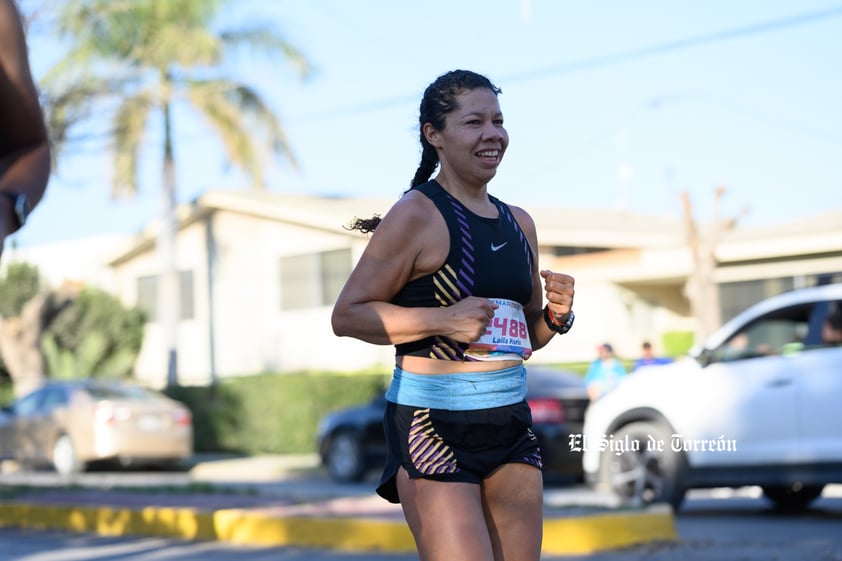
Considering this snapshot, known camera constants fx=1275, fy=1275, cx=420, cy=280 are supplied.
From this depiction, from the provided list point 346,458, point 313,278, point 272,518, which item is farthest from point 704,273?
point 272,518

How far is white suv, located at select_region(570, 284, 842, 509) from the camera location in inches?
392

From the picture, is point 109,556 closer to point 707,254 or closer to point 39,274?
point 707,254

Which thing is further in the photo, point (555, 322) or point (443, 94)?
point (555, 322)

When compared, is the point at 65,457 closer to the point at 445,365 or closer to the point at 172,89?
the point at 172,89

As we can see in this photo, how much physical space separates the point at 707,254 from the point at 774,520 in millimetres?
13997

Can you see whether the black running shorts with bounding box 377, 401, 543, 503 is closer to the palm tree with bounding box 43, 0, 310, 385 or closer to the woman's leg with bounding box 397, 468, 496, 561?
the woman's leg with bounding box 397, 468, 496, 561

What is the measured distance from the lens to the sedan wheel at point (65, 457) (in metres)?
19.8

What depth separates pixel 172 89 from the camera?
2784cm

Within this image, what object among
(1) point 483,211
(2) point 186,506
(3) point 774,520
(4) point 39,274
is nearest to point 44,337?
(4) point 39,274

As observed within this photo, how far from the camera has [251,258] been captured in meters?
29.7

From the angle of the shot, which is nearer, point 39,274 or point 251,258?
point 251,258

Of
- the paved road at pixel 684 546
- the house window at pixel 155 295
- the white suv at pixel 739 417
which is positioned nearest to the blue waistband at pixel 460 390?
the paved road at pixel 684 546

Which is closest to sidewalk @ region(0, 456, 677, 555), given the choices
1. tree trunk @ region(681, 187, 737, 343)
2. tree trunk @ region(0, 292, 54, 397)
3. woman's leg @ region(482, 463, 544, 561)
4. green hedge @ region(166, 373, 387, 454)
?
woman's leg @ region(482, 463, 544, 561)

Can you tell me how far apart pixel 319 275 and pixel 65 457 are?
945cm
